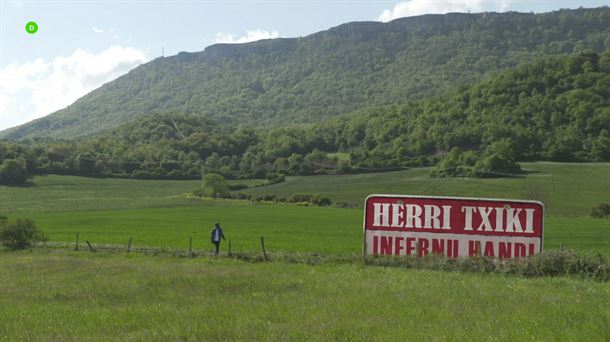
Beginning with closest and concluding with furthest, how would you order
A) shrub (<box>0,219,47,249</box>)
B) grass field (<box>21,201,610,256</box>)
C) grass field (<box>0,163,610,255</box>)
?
shrub (<box>0,219,47,249</box>) < grass field (<box>21,201,610,256</box>) < grass field (<box>0,163,610,255</box>)

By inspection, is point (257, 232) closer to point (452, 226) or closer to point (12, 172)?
point (452, 226)

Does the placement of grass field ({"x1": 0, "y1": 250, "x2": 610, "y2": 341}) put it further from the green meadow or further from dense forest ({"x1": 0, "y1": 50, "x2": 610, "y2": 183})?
dense forest ({"x1": 0, "y1": 50, "x2": 610, "y2": 183})

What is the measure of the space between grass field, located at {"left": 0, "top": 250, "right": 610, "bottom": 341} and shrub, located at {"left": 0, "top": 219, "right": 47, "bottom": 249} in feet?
53.4

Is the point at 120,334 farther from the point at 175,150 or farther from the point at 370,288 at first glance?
the point at 175,150

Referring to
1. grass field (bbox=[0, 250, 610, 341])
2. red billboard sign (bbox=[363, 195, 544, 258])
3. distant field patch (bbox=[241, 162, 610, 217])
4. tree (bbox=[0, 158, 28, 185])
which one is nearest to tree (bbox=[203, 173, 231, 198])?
distant field patch (bbox=[241, 162, 610, 217])

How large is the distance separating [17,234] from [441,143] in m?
119

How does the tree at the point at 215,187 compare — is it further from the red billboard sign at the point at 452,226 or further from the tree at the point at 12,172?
the red billboard sign at the point at 452,226

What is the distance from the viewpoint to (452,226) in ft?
93.1

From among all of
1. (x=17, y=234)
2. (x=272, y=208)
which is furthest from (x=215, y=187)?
(x=17, y=234)

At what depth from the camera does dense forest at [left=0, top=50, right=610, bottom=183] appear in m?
126

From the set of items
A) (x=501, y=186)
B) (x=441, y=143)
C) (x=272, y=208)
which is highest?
(x=441, y=143)

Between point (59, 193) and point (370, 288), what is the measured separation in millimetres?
114485

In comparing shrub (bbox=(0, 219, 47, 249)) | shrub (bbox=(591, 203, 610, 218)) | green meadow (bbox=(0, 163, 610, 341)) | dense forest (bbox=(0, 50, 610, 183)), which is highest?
dense forest (bbox=(0, 50, 610, 183))

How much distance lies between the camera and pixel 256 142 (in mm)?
195750
